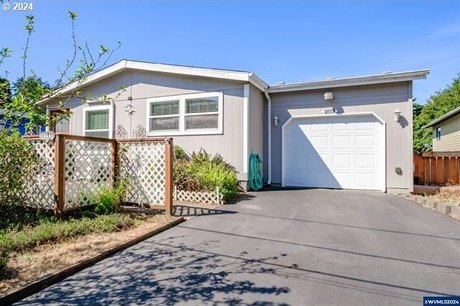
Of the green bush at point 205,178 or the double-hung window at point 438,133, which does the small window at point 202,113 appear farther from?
the double-hung window at point 438,133

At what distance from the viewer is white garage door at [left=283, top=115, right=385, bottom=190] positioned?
29.5ft

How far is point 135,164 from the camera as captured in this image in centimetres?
629

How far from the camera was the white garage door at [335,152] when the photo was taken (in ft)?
29.5

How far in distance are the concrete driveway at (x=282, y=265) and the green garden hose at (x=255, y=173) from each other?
316 cm

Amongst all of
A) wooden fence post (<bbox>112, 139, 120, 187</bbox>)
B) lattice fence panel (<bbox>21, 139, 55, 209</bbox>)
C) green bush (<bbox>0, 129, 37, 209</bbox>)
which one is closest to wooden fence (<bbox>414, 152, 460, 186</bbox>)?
wooden fence post (<bbox>112, 139, 120, 187</bbox>)

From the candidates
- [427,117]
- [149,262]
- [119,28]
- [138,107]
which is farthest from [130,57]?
[427,117]

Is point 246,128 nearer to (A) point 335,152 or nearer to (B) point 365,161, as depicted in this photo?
(A) point 335,152

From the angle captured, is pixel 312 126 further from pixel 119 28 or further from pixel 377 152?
pixel 119 28

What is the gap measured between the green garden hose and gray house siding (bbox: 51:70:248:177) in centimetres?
31

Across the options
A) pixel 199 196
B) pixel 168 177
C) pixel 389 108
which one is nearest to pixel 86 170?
pixel 168 177

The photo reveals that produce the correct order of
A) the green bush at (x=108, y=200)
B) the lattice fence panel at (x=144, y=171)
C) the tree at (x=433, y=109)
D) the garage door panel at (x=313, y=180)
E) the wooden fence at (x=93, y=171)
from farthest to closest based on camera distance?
the tree at (x=433, y=109) < the garage door panel at (x=313, y=180) < the lattice fence panel at (x=144, y=171) < the green bush at (x=108, y=200) < the wooden fence at (x=93, y=171)

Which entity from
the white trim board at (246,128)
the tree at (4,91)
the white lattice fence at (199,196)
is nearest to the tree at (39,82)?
the tree at (4,91)

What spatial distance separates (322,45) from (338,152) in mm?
4594

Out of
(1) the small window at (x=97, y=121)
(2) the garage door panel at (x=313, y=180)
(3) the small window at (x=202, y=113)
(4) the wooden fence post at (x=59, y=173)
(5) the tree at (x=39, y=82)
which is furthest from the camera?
(1) the small window at (x=97, y=121)
